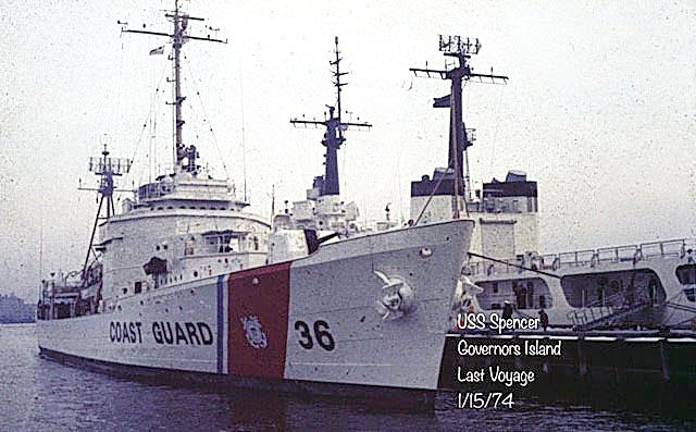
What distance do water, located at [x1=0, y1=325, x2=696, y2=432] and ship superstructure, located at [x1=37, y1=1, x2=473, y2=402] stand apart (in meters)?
0.73

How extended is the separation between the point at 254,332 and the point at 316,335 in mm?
1748

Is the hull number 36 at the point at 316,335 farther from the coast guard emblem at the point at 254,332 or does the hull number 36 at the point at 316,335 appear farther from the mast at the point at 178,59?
the mast at the point at 178,59

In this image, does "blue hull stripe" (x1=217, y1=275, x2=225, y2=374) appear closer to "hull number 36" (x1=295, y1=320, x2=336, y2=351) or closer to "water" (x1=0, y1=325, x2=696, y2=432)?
"water" (x1=0, y1=325, x2=696, y2=432)

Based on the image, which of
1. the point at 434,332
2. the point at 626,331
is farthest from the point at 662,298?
the point at 434,332

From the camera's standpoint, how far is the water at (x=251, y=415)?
13.8 meters

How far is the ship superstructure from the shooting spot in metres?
14.9

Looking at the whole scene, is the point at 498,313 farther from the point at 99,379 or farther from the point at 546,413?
the point at 99,379

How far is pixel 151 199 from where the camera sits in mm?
24344

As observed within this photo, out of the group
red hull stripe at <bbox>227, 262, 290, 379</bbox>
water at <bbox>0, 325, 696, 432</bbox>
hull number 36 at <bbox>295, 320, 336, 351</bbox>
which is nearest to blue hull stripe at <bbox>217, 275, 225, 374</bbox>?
red hull stripe at <bbox>227, 262, 290, 379</bbox>

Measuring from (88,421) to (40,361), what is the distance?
18.8 metres

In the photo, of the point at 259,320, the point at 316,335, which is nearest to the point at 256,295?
the point at 259,320

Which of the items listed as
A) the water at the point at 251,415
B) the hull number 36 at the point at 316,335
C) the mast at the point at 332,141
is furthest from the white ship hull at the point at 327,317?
the mast at the point at 332,141

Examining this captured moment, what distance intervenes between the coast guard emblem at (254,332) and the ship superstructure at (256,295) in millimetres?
27

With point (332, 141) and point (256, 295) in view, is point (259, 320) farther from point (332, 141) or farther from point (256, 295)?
point (332, 141)
